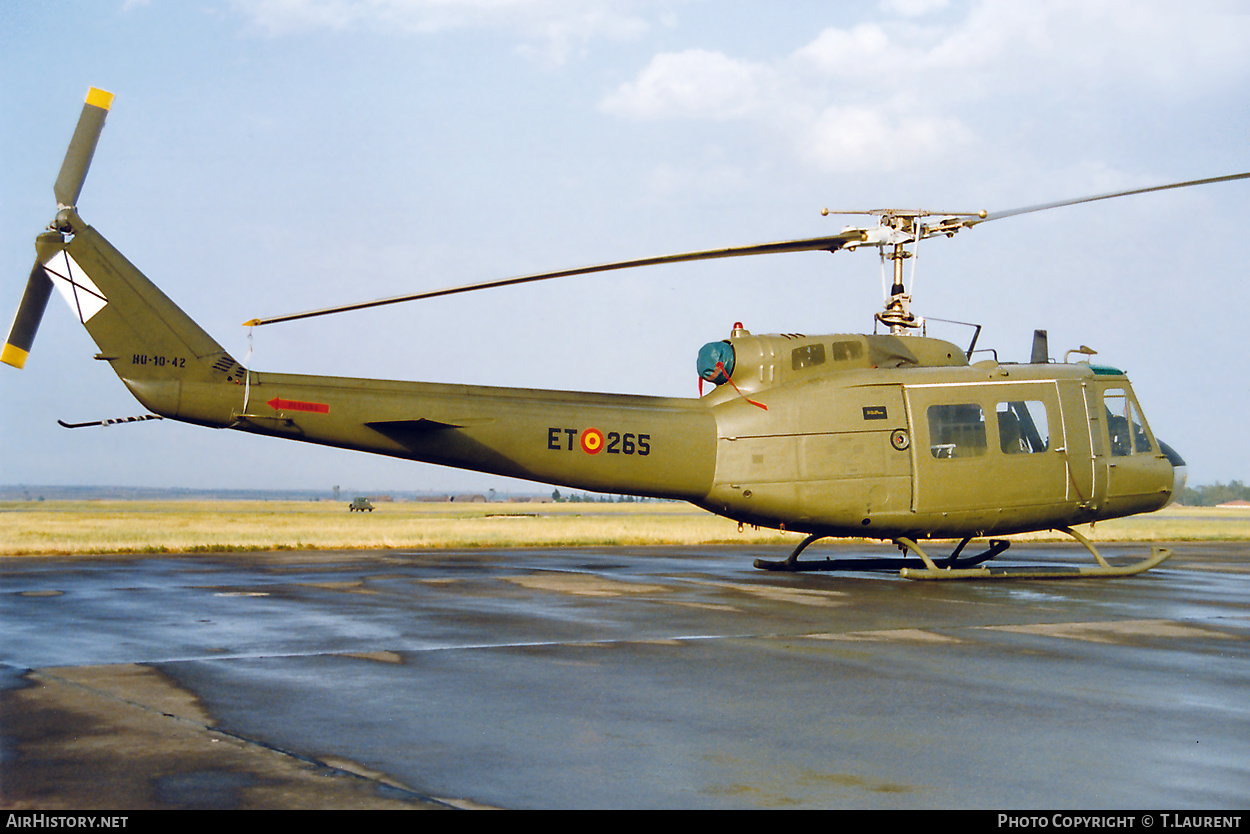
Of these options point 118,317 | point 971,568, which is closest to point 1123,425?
point 971,568

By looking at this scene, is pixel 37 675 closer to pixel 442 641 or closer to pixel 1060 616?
pixel 442 641

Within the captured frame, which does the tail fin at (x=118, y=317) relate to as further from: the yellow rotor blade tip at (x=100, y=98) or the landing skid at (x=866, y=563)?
the landing skid at (x=866, y=563)

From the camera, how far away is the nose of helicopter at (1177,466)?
17406 millimetres

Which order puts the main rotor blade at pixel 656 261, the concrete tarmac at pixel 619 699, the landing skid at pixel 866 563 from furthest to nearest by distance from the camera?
the landing skid at pixel 866 563 → the main rotor blade at pixel 656 261 → the concrete tarmac at pixel 619 699

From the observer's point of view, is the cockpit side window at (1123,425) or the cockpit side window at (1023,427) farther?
the cockpit side window at (1123,425)

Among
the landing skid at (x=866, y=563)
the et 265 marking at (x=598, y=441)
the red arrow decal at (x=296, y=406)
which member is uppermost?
the red arrow decal at (x=296, y=406)

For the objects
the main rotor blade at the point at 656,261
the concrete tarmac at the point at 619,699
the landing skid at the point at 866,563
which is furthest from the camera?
the landing skid at the point at 866,563

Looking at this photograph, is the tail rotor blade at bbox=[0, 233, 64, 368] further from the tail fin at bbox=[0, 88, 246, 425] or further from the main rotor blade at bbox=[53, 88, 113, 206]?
the main rotor blade at bbox=[53, 88, 113, 206]

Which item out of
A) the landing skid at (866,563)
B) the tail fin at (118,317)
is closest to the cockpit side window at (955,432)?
the landing skid at (866,563)

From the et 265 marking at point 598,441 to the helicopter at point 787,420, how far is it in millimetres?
20

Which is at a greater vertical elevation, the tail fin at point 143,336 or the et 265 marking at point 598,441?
the tail fin at point 143,336

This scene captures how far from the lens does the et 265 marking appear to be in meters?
14.5

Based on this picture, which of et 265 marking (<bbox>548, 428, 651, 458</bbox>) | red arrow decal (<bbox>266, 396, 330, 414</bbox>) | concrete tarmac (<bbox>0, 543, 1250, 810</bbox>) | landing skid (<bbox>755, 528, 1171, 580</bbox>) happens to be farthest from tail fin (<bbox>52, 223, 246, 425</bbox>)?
landing skid (<bbox>755, 528, 1171, 580</bbox>)
